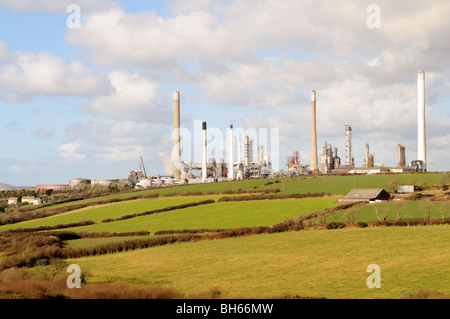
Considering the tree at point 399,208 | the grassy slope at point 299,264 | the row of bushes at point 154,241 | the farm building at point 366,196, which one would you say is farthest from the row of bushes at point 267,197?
the grassy slope at point 299,264

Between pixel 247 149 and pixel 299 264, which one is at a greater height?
pixel 247 149

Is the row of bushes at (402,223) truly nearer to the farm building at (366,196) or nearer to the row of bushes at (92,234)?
the farm building at (366,196)

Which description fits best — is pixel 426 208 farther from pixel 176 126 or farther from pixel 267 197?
pixel 176 126

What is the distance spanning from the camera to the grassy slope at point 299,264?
27891 millimetres

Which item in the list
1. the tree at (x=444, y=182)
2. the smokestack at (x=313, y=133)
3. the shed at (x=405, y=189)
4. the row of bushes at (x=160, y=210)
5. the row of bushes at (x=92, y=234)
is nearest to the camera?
the row of bushes at (x=92, y=234)

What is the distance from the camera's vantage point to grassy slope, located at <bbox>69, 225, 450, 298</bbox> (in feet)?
91.5

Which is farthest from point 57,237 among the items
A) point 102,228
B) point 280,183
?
point 280,183

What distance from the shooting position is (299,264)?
3572 cm

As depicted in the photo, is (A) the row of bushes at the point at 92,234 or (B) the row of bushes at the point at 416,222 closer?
(B) the row of bushes at the point at 416,222

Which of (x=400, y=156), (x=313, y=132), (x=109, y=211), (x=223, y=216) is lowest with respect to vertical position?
(x=109, y=211)

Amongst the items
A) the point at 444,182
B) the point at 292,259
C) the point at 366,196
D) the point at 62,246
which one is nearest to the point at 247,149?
the point at 444,182

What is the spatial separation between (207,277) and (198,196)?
69439 millimetres

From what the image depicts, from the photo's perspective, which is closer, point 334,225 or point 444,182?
point 334,225

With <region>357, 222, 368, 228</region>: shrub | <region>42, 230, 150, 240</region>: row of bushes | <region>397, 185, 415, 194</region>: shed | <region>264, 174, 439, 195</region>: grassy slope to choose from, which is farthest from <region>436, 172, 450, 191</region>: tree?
<region>42, 230, 150, 240</region>: row of bushes
